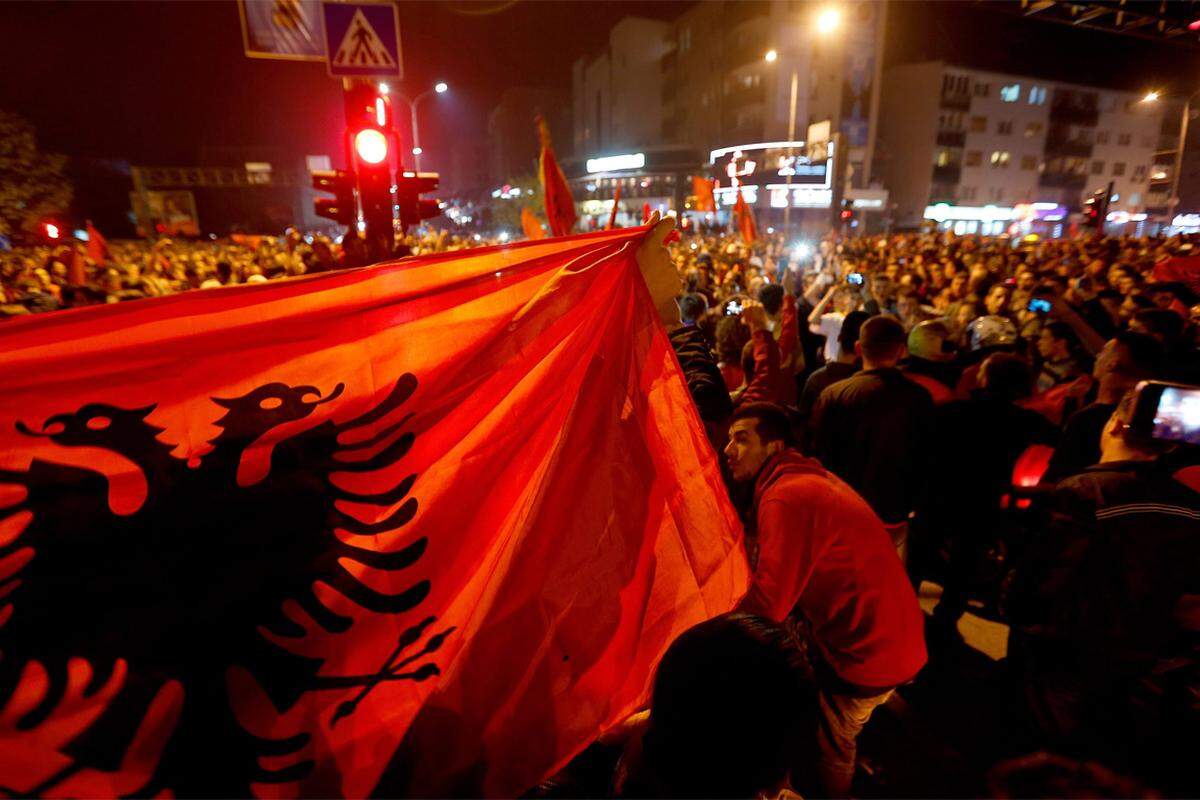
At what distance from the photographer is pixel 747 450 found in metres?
2.69

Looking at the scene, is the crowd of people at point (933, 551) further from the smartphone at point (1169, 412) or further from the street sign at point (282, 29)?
the street sign at point (282, 29)

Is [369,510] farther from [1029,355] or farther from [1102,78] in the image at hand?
[1102,78]

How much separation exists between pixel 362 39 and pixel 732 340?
16.7 ft

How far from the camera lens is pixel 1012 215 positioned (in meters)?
57.0

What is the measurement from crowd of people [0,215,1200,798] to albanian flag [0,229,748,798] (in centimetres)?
43

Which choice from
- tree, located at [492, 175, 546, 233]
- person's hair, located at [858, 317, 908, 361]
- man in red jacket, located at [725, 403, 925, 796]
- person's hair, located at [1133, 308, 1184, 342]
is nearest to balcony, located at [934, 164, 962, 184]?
tree, located at [492, 175, 546, 233]

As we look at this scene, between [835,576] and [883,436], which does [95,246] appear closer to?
[883,436]

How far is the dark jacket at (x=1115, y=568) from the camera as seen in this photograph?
7.87 ft

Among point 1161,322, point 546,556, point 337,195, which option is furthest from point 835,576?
point 337,195

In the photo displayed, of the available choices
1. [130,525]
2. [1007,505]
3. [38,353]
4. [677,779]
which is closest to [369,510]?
[130,525]

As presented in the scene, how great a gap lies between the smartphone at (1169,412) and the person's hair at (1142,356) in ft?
4.20

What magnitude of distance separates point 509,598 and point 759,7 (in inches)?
2378

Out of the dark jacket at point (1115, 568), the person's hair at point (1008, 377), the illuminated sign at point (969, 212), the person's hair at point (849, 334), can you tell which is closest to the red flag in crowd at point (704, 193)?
the person's hair at point (849, 334)

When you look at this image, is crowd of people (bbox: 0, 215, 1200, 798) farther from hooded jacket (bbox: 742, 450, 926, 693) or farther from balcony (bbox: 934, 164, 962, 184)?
balcony (bbox: 934, 164, 962, 184)
